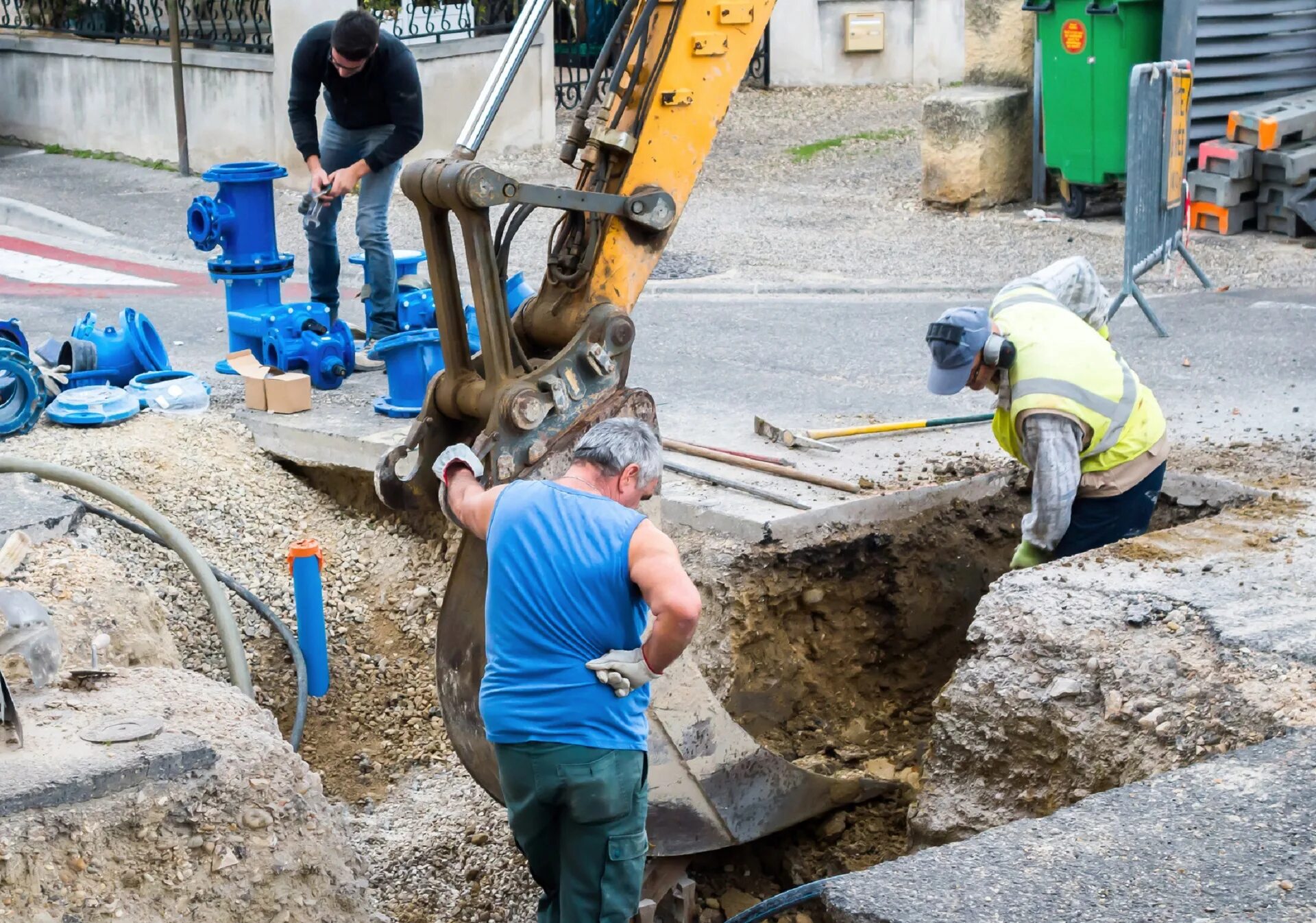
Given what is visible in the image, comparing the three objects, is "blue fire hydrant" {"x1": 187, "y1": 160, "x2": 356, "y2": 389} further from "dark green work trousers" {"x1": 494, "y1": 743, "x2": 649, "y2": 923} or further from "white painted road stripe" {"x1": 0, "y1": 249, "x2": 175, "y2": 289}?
"dark green work trousers" {"x1": 494, "y1": 743, "x2": 649, "y2": 923}

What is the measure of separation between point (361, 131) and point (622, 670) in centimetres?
508

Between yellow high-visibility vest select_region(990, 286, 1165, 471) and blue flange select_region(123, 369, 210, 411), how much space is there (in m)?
4.18

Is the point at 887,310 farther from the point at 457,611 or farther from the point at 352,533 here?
the point at 457,611

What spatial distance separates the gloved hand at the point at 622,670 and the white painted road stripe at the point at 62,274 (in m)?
7.74

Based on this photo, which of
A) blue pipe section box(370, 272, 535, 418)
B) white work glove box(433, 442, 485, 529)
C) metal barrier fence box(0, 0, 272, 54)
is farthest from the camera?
metal barrier fence box(0, 0, 272, 54)

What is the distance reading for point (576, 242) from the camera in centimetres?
468

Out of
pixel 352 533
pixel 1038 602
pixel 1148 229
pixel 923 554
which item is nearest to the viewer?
pixel 1038 602

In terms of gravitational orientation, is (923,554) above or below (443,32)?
below

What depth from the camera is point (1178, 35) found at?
1080 cm

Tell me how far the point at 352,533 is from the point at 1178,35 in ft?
24.1

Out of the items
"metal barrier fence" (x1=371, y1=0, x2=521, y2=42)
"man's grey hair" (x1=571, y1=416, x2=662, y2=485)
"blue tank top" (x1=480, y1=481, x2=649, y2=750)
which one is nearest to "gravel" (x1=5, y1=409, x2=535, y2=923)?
"blue tank top" (x1=480, y1=481, x2=649, y2=750)

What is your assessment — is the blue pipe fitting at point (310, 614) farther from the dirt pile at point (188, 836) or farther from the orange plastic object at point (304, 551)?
the dirt pile at point (188, 836)

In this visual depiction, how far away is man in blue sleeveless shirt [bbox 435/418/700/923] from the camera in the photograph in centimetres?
361

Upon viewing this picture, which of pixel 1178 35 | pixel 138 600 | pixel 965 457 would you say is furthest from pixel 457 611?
pixel 1178 35
